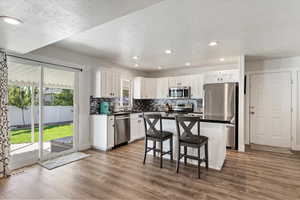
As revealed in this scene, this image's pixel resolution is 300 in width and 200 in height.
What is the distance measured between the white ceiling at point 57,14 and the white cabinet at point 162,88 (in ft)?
13.8

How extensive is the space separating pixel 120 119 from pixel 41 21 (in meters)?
3.20

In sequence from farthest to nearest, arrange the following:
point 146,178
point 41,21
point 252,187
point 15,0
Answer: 1. point 146,178
2. point 252,187
3. point 41,21
4. point 15,0

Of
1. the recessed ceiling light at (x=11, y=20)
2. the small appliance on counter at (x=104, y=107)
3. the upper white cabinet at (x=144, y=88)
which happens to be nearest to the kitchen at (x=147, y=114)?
the recessed ceiling light at (x=11, y=20)

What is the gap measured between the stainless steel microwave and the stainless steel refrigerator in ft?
2.79

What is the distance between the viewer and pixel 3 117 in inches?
108

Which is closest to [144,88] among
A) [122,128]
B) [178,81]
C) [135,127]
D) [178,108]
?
[178,81]

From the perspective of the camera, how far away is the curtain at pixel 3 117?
2.72 metres

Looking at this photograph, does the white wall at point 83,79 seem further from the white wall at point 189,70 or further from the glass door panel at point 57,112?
the white wall at point 189,70

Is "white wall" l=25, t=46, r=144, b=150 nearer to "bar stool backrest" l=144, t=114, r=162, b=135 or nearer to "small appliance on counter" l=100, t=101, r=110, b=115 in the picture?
"small appliance on counter" l=100, t=101, r=110, b=115

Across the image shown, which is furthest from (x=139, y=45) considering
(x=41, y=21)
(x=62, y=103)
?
(x=62, y=103)

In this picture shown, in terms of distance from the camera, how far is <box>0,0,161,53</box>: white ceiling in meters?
1.43

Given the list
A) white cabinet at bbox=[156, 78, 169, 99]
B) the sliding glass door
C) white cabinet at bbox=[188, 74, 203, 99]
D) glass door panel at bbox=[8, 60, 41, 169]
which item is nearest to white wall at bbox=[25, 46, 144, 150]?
the sliding glass door

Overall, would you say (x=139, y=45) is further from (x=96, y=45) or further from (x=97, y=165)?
(x=97, y=165)

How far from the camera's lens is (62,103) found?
388cm
